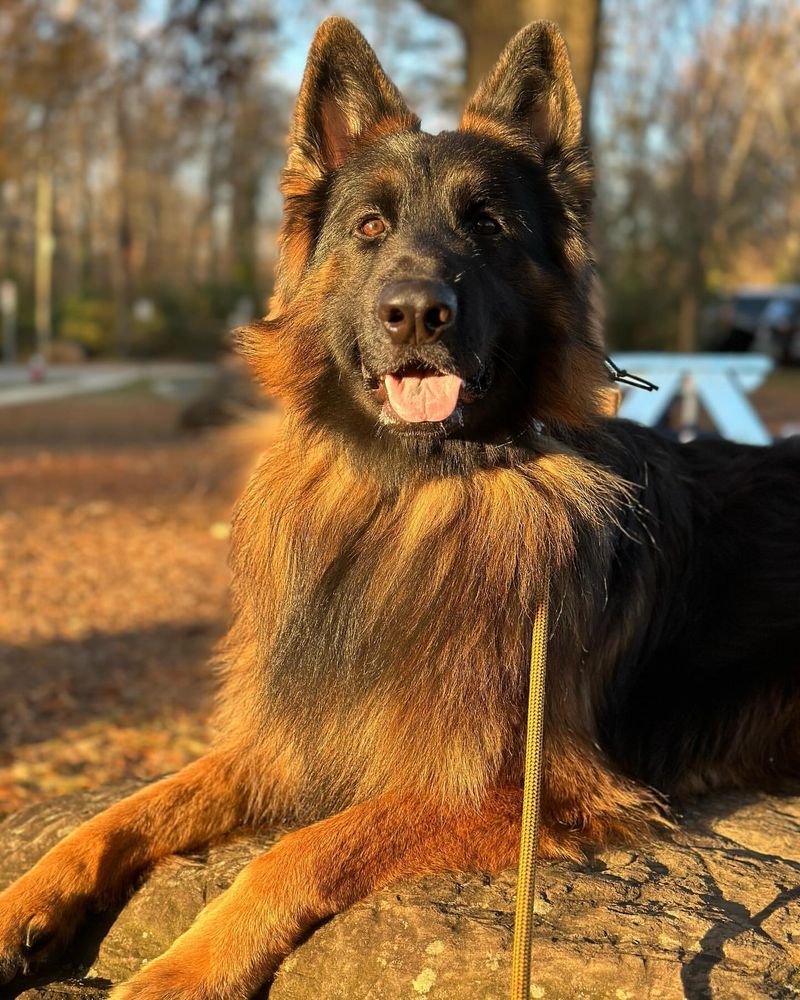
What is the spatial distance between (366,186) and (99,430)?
50.2 feet

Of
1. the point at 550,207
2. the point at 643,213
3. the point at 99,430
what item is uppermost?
the point at 643,213

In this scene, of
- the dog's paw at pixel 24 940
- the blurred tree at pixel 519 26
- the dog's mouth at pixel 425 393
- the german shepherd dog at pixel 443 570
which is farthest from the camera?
the blurred tree at pixel 519 26

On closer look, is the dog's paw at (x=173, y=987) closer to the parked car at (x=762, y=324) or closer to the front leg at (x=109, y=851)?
the front leg at (x=109, y=851)

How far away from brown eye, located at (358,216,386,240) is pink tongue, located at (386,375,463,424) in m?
0.57

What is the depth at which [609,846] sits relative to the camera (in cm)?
325

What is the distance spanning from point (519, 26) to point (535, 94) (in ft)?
22.1

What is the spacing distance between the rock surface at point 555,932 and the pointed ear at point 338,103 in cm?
242

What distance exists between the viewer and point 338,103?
381cm

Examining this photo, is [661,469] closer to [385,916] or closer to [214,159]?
[385,916]

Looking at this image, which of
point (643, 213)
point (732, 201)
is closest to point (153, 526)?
point (643, 213)

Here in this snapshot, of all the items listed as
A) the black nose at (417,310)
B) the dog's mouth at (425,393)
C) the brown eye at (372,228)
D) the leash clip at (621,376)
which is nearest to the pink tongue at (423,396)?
the dog's mouth at (425,393)

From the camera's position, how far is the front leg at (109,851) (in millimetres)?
3068

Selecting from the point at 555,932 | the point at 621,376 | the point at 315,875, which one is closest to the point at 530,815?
the point at 555,932

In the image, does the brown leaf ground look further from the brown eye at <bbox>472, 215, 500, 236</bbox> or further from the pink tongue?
the brown eye at <bbox>472, 215, 500, 236</bbox>
